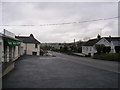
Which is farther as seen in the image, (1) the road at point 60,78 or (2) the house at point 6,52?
(2) the house at point 6,52

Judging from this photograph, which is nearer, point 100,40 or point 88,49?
point 100,40

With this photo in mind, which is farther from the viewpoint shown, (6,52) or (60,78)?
(6,52)

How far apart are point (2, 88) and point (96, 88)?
4.63 meters

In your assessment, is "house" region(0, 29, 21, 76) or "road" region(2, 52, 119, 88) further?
"house" region(0, 29, 21, 76)

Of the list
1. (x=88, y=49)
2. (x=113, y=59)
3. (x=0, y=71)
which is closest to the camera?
(x=0, y=71)

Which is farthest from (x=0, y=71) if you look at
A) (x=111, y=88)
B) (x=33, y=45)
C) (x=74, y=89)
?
(x=33, y=45)

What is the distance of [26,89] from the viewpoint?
528cm

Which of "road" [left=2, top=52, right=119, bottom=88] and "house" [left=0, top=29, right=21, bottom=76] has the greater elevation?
"house" [left=0, top=29, right=21, bottom=76]

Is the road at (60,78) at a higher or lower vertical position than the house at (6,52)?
lower

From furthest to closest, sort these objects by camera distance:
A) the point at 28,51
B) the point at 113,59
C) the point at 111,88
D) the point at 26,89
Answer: the point at 28,51, the point at 113,59, the point at 111,88, the point at 26,89

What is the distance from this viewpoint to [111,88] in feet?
18.6

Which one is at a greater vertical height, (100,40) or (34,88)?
(100,40)

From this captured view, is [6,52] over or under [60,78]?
over

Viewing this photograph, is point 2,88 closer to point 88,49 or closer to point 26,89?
point 26,89
